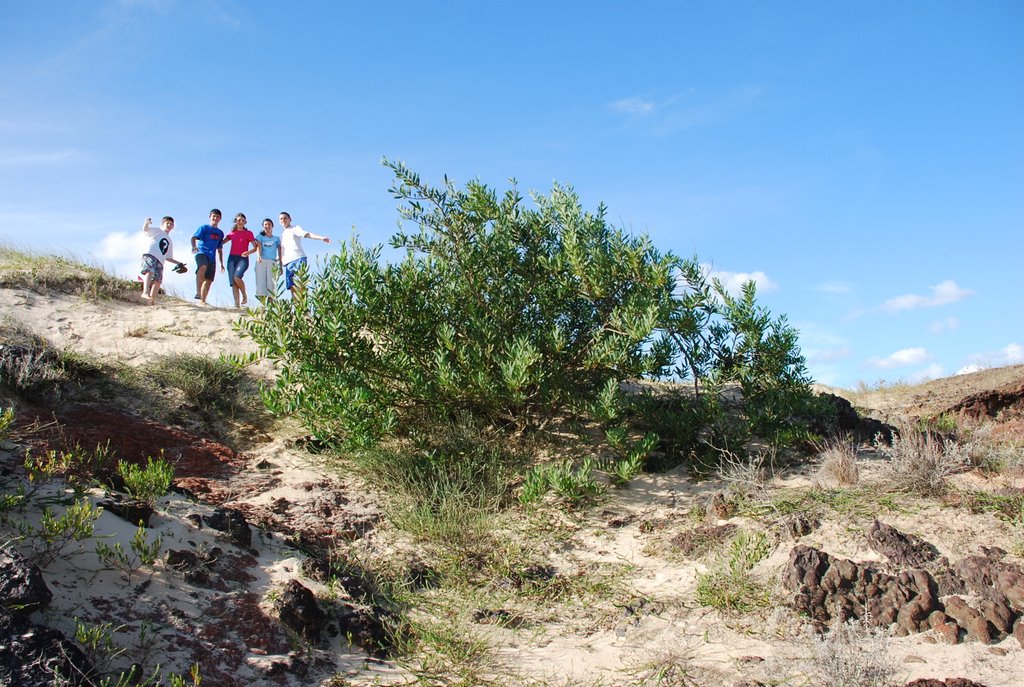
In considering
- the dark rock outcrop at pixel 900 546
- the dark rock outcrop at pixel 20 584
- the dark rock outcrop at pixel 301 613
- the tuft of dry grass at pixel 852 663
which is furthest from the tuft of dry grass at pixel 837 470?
the dark rock outcrop at pixel 20 584

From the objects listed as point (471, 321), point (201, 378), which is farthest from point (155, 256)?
point (471, 321)

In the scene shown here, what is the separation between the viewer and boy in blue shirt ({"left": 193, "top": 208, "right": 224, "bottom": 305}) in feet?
45.1

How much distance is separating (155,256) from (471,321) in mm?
8110

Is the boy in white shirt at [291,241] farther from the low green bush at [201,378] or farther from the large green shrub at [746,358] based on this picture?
the large green shrub at [746,358]

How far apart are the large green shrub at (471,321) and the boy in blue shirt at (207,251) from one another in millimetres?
6535

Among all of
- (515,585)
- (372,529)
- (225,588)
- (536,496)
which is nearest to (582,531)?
(536,496)

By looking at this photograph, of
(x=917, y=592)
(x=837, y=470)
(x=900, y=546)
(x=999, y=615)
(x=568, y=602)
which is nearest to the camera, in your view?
(x=999, y=615)

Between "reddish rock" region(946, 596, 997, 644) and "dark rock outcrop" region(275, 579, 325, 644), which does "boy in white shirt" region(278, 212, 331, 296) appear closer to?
"dark rock outcrop" region(275, 579, 325, 644)

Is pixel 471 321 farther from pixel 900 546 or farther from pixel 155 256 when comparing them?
pixel 155 256

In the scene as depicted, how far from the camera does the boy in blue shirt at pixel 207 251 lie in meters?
13.7

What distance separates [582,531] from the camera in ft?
23.6

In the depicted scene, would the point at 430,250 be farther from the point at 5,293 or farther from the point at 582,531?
the point at 5,293

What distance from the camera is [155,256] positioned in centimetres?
1366

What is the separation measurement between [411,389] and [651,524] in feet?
8.62
